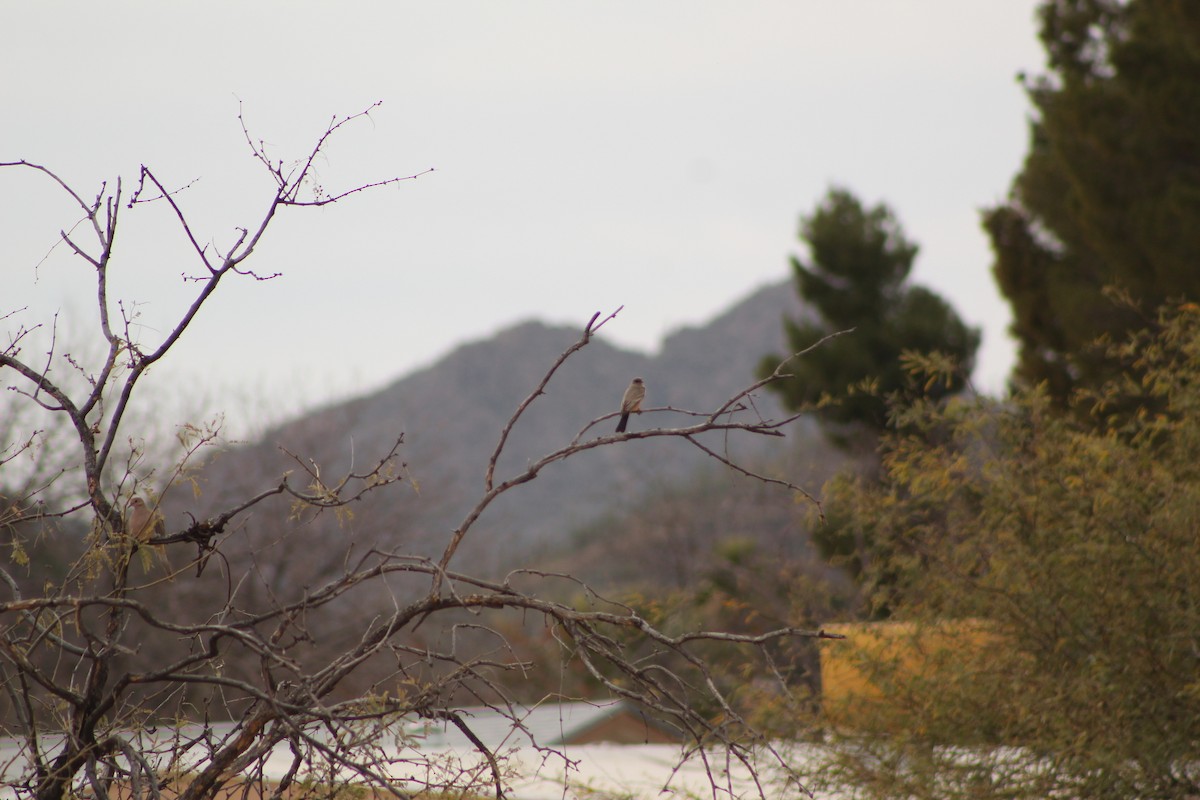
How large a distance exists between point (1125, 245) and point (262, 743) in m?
11.3

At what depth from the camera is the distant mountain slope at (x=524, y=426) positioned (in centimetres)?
1975

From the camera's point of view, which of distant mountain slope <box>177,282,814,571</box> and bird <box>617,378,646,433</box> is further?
distant mountain slope <box>177,282,814,571</box>

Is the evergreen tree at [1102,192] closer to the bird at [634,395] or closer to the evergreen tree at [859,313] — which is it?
the evergreen tree at [859,313]

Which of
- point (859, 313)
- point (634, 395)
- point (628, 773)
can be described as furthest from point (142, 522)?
point (859, 313)

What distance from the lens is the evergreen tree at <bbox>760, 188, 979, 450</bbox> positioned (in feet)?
55.3

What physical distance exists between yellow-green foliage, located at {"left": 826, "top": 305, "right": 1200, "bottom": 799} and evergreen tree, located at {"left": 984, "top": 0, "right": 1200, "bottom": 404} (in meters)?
5.26

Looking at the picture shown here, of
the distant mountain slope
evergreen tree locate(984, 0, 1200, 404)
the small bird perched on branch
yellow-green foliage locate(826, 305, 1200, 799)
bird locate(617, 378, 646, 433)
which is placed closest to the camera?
the small bird perched on branch

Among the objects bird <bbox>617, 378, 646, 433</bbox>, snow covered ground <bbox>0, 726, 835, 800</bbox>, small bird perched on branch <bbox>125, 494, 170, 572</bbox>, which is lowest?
snow covered ground <bbox>0, 726, 835, 800</bbox>

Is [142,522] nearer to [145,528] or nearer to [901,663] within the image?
[145,528]

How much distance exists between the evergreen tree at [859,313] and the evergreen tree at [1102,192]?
3532mm

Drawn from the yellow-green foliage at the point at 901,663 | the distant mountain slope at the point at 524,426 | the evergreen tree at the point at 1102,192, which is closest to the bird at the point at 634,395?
the yellow-green foliage at the point at 901,663

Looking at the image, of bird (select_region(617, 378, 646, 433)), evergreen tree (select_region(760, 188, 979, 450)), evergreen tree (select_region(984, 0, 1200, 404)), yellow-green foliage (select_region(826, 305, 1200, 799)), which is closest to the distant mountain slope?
evergreen tree (select_region(760, 188, 979, 450))

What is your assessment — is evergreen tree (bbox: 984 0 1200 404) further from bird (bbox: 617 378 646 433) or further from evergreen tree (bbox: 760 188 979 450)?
bird (bbox: 617 378 646 433)

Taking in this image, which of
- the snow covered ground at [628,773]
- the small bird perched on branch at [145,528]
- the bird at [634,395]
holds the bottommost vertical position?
the snow covered ground at [628,773]
